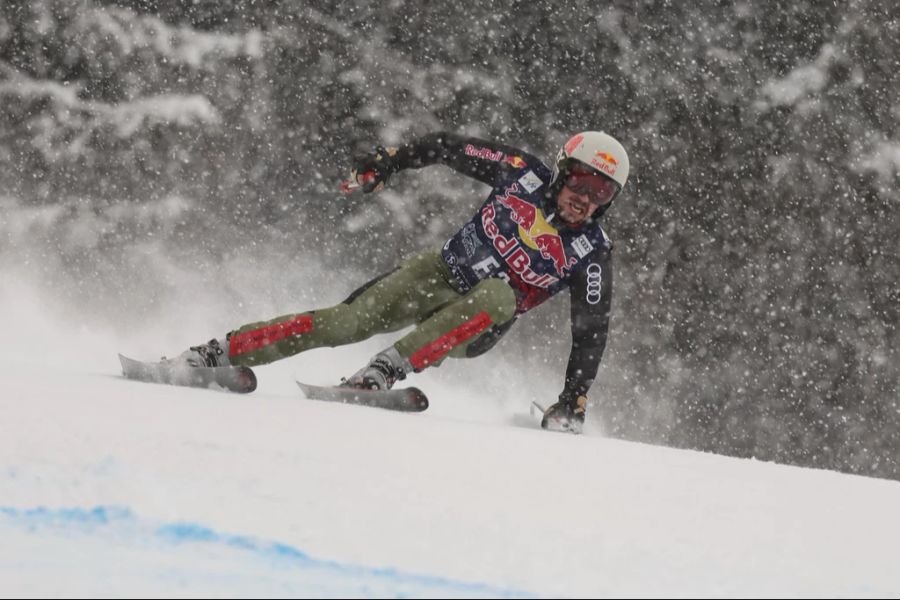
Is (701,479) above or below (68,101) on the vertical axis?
below

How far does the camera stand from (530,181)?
419cm

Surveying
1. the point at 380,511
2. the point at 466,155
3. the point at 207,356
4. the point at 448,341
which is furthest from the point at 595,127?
the point at 380,511

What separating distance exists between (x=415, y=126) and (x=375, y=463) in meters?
6.13

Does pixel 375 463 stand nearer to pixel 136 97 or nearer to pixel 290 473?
pixel 290 473

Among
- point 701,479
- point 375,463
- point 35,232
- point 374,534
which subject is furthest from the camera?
point 35,232

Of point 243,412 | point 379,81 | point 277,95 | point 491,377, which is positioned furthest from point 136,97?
point 243,412

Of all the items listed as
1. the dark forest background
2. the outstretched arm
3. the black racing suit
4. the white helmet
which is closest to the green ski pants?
the black racing suit

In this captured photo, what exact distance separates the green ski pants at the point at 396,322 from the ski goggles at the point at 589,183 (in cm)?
50

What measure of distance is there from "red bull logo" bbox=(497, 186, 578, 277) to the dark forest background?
153 inches

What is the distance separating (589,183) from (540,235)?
11.6 inches

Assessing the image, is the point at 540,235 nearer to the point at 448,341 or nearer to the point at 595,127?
the point at 448,341

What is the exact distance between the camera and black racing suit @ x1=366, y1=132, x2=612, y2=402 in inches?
164

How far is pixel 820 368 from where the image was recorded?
28.8 feet

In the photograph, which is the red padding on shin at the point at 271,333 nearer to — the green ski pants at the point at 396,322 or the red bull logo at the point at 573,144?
the green ski pants at the point at 396,322
